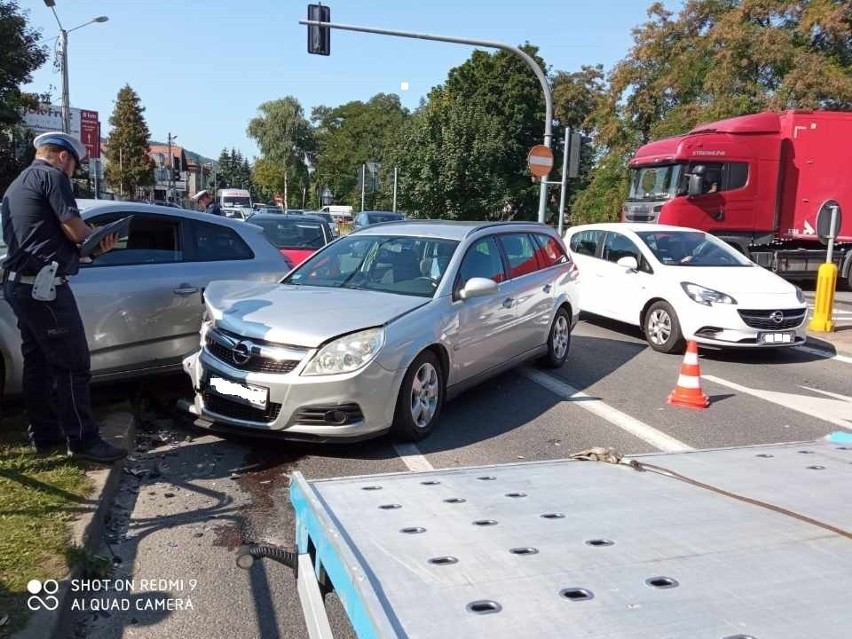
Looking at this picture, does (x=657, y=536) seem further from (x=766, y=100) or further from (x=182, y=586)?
(x=766, y=100)

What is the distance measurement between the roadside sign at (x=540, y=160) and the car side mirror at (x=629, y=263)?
5612 mm

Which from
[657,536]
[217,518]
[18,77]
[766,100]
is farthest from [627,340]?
[766,100]

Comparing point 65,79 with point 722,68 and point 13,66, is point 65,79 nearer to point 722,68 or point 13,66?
point 13,66

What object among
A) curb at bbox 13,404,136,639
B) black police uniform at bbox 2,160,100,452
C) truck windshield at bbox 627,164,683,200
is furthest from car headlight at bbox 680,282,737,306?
truck windshield at bbox 627,164,683,200

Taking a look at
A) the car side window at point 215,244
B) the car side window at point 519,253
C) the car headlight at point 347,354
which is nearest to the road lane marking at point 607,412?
the car side window at point 519,253

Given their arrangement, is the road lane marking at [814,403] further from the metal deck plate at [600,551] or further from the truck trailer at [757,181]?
the truck trailer at [757,181]

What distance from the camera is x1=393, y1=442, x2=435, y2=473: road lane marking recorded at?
5178mm

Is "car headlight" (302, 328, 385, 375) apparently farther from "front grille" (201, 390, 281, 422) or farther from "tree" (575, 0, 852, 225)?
"tree" (575, 0, 852, 225)

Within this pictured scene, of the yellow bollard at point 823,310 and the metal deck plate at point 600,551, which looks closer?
the metal deck plate at point 600,551

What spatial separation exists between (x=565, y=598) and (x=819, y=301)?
1146 cm

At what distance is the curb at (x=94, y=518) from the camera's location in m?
2.96

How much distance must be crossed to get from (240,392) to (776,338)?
6.81 meters

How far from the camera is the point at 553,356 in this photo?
337 inches

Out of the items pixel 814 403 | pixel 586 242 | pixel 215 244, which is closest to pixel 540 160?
pixel 586 242
